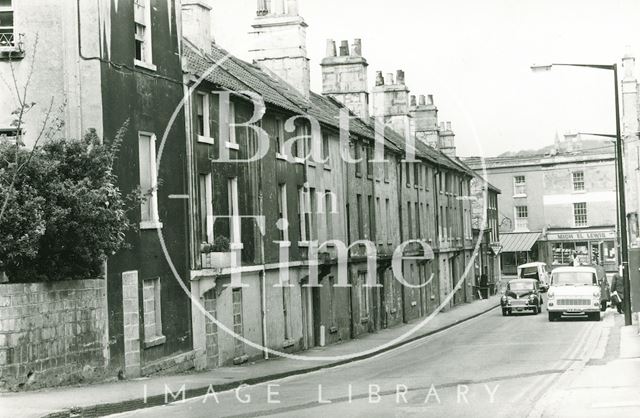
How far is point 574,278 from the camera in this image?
41.1 metres

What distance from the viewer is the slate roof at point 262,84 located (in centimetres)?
2607

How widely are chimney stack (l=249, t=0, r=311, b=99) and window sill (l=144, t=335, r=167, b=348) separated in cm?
1704

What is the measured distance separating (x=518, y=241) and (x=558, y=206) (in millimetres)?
5032

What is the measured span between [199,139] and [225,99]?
200cm

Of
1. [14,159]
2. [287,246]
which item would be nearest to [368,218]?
[287,246]

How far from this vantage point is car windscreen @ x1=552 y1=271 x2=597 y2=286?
4100 cm

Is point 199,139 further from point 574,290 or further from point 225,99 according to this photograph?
point 574,290

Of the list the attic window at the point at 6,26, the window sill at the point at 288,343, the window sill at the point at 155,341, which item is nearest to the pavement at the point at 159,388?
the window sill at the point at 288,343

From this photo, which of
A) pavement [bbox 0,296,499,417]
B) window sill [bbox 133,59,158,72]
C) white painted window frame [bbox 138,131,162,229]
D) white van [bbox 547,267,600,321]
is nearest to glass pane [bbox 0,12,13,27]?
window sill [bbox 133,59,158,72]

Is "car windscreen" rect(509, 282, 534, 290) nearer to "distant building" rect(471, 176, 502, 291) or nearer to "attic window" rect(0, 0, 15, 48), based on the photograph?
"distant building" rect(471, 176, 502, 291)

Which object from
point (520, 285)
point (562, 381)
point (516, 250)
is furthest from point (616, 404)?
point (516, 250)

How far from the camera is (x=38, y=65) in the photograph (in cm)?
1983

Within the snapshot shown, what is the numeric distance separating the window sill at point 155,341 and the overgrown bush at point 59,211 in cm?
276

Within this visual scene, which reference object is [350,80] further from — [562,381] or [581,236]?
[581,236]
